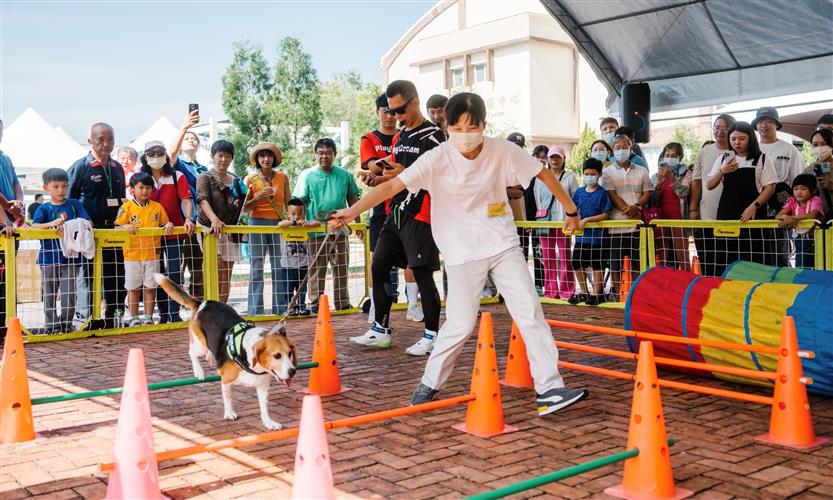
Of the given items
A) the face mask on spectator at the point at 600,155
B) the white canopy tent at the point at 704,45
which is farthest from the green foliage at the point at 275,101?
the face mask on spectator at the point at 600,155

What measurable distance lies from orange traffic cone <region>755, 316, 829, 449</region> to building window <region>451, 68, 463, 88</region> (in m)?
40.7

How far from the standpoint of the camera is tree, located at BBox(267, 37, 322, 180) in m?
34.6

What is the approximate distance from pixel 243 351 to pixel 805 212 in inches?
255

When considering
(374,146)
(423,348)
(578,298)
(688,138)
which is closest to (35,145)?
(578,298)

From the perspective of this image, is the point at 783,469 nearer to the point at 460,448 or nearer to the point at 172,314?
the point at 460,448

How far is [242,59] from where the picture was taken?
34875mm

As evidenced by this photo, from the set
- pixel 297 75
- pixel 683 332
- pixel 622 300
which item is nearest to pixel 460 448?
pixel 683 332

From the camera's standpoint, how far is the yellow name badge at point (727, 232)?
8649mm

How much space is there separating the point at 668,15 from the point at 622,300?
15.4ft

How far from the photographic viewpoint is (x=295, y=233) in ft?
30.7

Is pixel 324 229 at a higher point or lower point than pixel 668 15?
lower

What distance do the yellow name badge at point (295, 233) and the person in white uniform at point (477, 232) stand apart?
14.9 ft

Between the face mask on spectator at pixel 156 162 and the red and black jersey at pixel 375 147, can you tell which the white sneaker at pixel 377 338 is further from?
the face mask on spectator at pixel 156 162

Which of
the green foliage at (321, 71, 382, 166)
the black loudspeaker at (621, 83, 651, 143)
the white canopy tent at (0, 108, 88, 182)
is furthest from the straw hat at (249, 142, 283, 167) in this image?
the green foliage at (321, 71, 382, 166)
